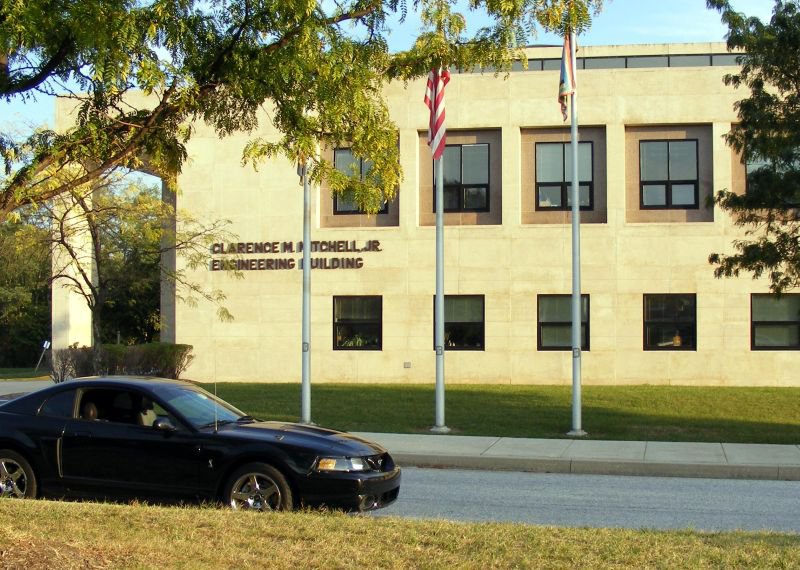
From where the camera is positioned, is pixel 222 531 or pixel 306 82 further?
pixel 306 82

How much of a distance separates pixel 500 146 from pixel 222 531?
2303 centimetres

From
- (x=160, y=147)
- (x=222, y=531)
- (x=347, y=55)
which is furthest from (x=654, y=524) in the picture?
(x=160, y=147)

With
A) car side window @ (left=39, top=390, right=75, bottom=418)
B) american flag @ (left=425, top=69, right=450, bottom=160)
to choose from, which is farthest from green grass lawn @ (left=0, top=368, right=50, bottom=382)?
car side window @ (left=39, top=390, right=75, bottom=418)

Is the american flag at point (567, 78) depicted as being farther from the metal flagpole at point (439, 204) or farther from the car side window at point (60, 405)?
the car side window at point (60, 405)

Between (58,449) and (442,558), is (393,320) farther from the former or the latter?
(442,558)

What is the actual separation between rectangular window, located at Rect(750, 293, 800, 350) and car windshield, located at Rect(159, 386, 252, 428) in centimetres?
2113

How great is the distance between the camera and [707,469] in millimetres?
13477

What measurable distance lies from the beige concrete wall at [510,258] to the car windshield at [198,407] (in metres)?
18.3

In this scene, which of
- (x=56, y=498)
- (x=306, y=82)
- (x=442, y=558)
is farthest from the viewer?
(x=56, y=498)

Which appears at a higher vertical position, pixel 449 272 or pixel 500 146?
pixel 500 146

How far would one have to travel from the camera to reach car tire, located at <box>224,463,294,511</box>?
28.8 ft

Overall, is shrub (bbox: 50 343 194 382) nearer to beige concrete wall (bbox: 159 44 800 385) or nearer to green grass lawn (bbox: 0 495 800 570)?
beige concrete wall (bbox: 159 44 800 385)

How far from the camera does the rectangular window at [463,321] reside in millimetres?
28547

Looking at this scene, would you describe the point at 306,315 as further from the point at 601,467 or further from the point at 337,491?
the point at 337,491
